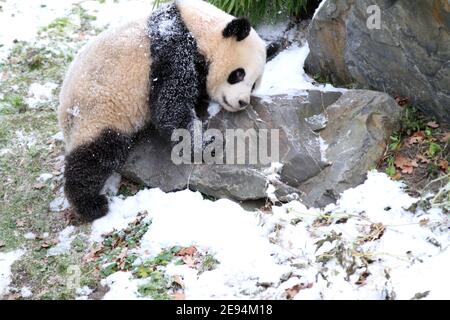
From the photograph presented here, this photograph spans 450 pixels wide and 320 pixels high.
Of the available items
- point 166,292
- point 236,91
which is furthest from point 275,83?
point 166,292

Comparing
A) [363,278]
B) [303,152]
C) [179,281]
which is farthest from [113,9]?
[363,278]

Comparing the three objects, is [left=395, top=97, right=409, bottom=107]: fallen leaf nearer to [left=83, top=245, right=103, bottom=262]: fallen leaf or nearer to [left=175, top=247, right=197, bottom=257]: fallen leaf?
[left=175, top=247, right=197, bottom=257]: fallen leaf

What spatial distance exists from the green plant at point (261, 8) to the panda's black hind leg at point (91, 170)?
207 centimetres

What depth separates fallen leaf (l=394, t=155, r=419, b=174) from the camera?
15.2 feet

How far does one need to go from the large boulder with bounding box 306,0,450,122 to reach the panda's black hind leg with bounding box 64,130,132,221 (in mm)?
2183

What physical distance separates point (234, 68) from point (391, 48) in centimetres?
136

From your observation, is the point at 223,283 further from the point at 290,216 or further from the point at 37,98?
the point at 37,98

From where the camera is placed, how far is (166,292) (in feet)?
13.0

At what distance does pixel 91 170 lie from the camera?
16.4ft

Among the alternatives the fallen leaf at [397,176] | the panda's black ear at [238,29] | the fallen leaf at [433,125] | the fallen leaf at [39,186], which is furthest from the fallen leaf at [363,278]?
the fallen leaf at [39,186]

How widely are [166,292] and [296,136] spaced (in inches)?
72.2

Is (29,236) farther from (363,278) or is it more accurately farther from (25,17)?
(25,17)

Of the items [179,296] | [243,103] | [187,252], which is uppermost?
[243,103]

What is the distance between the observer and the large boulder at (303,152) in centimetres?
472
